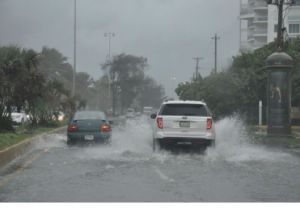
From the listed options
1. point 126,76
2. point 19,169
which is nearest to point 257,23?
point 126,76

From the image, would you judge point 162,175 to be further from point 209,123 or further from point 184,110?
point 184,110

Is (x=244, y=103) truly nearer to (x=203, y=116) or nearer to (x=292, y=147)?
(x=292, y=147)

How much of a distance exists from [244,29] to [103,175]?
10396 centimetres

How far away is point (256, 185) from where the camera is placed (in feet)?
41.4

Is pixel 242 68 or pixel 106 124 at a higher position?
pixel 242 68

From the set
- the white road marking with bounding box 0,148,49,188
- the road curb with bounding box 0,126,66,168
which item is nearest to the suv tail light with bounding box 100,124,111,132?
the road curb with bounding box 0,126,66,168

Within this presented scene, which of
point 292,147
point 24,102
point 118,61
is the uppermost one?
point 118,61

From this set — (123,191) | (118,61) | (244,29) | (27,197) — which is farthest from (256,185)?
(118,61)

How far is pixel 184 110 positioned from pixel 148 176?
22.0 feet

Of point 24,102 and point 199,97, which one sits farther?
point 199,97

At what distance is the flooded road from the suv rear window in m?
1.22

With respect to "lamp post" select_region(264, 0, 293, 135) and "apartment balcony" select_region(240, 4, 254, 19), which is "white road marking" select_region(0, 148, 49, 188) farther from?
"apartment balcony" select_region(240, 4, 254, 19)

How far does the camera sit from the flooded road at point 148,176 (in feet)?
36.3

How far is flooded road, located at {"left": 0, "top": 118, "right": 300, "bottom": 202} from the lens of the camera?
11062mm
